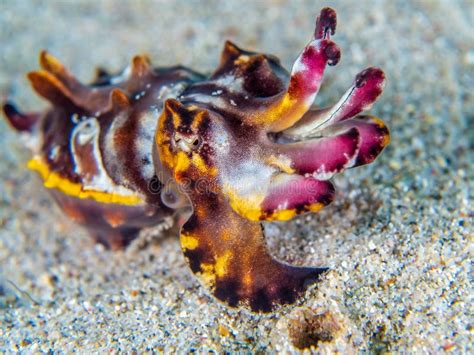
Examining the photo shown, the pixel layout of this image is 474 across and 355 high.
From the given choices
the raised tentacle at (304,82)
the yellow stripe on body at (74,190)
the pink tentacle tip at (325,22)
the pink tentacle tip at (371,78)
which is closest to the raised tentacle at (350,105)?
the pink tentacle tip at (371,78)

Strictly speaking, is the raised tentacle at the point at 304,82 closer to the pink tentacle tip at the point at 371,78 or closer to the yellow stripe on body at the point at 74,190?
the pink tentacle tip at the point at 371,78

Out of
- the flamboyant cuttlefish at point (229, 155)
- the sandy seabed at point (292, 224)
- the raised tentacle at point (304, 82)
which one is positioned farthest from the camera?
the sandy seabed at point (292, 224)

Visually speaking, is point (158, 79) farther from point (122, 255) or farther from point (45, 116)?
point (122, 255)

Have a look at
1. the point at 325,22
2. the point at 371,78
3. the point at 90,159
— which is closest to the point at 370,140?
the point at 371,78

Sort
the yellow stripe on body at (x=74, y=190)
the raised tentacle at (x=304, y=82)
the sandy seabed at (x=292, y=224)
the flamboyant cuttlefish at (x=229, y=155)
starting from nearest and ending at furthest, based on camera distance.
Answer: the raised tentacle at (x=304, y=82), the flamboyant cuttlefish at (x=229, y=155), the sandy seabed at (x=292, y=224), the yellow stripe on body at (x=74, y=190)

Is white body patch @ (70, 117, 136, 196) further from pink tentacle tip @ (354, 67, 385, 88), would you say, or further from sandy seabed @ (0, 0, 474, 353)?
pink tentacle tip @ (354, 67, 385, 88)

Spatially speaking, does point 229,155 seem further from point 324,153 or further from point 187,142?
point 324,153

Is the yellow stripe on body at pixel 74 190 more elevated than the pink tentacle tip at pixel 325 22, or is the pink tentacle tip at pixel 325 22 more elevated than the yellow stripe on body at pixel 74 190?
the pink tentacle tip at pixel 325 22

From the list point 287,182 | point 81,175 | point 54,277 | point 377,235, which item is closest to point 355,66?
point 377,235
